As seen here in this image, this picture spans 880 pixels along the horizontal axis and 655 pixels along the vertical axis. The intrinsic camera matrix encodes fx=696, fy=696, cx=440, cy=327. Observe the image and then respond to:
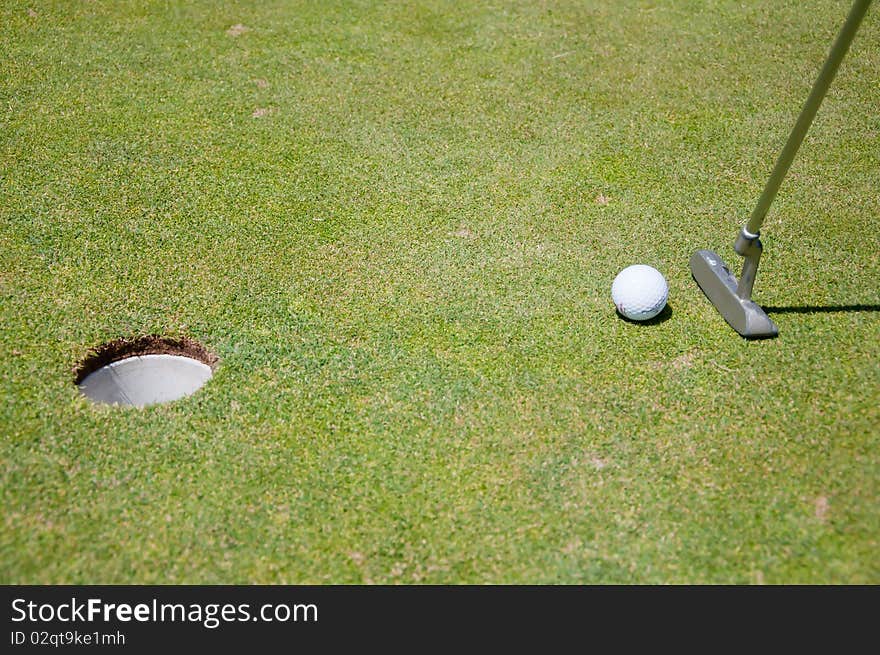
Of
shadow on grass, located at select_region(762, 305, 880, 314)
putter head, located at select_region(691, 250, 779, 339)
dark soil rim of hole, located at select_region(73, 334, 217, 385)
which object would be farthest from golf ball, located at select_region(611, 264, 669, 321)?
dark soil rim of hole, located at select_region(73, 334, 217, 385)

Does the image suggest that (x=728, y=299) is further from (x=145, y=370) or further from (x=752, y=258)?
(x=145, y=370)

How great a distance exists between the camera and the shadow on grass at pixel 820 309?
199 inches

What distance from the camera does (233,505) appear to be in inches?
155

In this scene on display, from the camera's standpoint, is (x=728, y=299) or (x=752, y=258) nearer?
(x=752, y=258)

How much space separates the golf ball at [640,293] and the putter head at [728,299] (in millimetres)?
453

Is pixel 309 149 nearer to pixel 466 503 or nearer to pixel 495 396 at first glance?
pixel 495 396

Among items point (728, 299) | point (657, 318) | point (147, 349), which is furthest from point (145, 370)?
point (728, 299)

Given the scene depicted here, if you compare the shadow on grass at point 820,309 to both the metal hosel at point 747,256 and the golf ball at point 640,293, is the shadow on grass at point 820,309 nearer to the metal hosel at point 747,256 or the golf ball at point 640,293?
the metal hosel at point 747,256

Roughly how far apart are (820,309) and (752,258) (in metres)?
0.83

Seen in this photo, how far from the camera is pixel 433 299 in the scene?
17.1ft

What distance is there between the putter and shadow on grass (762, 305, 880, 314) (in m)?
0.27

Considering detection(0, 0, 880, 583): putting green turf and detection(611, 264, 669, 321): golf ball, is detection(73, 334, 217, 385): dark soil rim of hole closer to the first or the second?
detection(0, 0, 880, 583): putting green turf

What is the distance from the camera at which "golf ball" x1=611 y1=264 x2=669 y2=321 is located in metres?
4.81

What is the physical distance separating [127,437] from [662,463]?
323 cm
